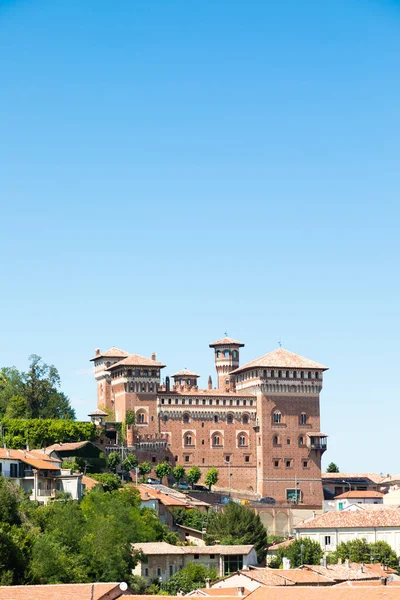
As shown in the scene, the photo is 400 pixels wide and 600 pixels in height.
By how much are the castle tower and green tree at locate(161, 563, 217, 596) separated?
5659 cm

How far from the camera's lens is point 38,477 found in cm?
8556

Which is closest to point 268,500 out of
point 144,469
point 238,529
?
point 144,469

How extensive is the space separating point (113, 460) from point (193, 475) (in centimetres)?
996

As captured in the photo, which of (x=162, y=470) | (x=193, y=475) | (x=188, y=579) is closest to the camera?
(x=188, y=579)

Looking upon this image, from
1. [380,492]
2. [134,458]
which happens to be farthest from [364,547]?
[380,492]

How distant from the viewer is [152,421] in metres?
122

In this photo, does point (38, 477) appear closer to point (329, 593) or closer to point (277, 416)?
point (329, 593)

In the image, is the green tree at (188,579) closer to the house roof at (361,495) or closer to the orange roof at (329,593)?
the orange roof at (329,593)

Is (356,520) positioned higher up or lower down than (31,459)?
lower down

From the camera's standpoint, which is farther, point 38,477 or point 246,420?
point 246,420

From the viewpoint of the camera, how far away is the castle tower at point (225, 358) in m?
134

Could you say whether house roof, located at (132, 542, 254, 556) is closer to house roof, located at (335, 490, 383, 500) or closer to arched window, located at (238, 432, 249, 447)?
arched window, located at (238, 432, 249, 447)

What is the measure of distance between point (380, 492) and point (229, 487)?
1735cm

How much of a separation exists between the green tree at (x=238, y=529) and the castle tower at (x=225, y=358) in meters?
36.8
